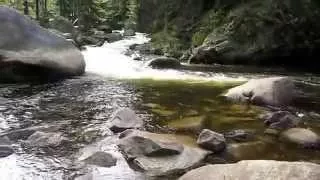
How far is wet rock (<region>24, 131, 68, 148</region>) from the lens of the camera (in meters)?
7.93

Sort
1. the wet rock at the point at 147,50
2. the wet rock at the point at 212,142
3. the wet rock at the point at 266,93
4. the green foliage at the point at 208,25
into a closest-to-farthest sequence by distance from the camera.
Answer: the wet rock at the point at 212,142 → the wet rock at the point at 266,93 → the green foliage at the point at 208,25 → the wet rock at the point at 147,50

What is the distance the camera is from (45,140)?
805 cm

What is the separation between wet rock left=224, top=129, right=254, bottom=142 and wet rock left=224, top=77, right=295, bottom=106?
2.78 meters

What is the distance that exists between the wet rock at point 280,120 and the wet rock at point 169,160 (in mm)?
2388

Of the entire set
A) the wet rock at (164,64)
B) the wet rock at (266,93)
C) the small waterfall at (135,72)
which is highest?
the wet rock at (164,64)

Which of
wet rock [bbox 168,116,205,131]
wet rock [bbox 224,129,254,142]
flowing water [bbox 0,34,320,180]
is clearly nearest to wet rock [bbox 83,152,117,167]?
flowing water [bbox 0,34,320,180]

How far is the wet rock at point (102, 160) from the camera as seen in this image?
279 inches

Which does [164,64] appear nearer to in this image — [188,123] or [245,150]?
→ [188,123]

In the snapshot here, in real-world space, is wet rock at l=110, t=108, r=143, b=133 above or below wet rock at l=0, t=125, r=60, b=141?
above

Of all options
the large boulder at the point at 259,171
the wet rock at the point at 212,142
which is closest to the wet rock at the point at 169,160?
the wet rock at the point at 212,142

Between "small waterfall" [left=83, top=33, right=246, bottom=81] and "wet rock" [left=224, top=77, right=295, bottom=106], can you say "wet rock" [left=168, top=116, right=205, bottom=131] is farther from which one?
"small waterfall" [left=83, top=33, right=246, bottom=81]

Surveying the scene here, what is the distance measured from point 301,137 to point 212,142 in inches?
70.3

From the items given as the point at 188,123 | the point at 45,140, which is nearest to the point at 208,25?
the point at 188,123

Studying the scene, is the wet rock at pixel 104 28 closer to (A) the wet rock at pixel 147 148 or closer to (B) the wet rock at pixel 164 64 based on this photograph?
(B) the wet rock at pixel 164 64
